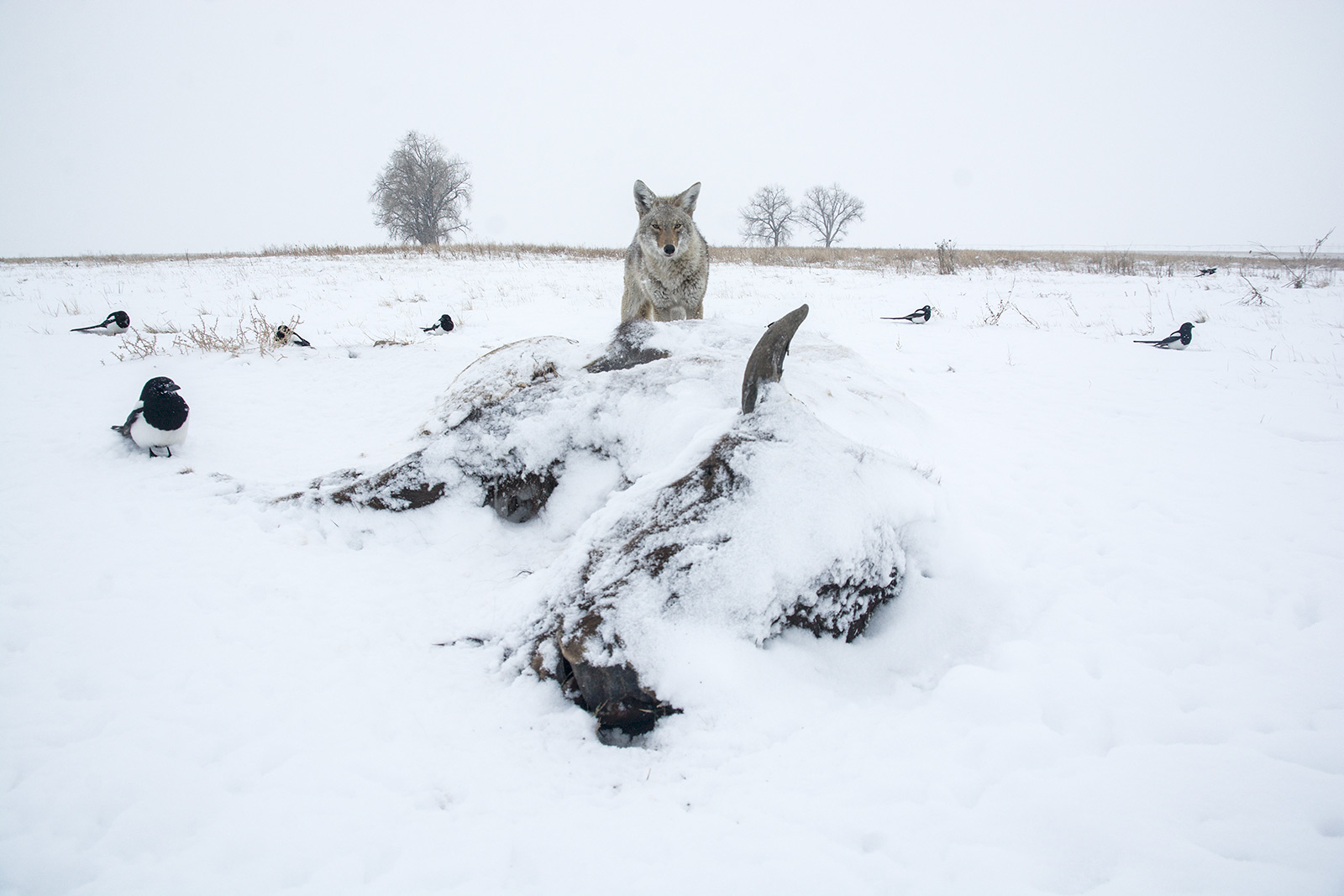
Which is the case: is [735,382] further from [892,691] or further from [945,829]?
[945,829]

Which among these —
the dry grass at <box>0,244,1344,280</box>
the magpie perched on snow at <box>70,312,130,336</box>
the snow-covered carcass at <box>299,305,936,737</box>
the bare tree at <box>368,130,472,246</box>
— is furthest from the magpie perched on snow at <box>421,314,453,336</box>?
the bare tree at <box>368,130,472,246</box>

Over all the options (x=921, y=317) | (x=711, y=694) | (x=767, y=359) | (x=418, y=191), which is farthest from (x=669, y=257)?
(x=418, y=191)

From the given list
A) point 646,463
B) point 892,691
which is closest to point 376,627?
point 646,463

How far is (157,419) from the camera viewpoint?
12.9ft

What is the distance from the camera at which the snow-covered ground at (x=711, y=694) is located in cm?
154

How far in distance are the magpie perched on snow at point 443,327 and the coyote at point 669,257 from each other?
3.31 meters

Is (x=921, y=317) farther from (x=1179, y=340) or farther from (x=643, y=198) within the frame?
(x=643, y=198)

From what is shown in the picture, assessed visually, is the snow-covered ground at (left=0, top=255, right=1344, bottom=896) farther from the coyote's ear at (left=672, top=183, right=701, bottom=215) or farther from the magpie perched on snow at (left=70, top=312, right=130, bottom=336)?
the magpie perched on snow at (left=70, top=312, right=130, bottom=336)

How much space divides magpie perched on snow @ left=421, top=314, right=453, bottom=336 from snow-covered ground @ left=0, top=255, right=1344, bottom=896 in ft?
13.0

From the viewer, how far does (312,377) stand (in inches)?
243

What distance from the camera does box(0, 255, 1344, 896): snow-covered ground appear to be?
154cm

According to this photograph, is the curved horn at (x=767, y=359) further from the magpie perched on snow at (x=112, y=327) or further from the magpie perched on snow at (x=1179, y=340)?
the magpie perched on snow at (x=112, y=327)

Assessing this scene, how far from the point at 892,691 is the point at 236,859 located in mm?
2240

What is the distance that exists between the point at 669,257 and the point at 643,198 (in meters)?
1.03
